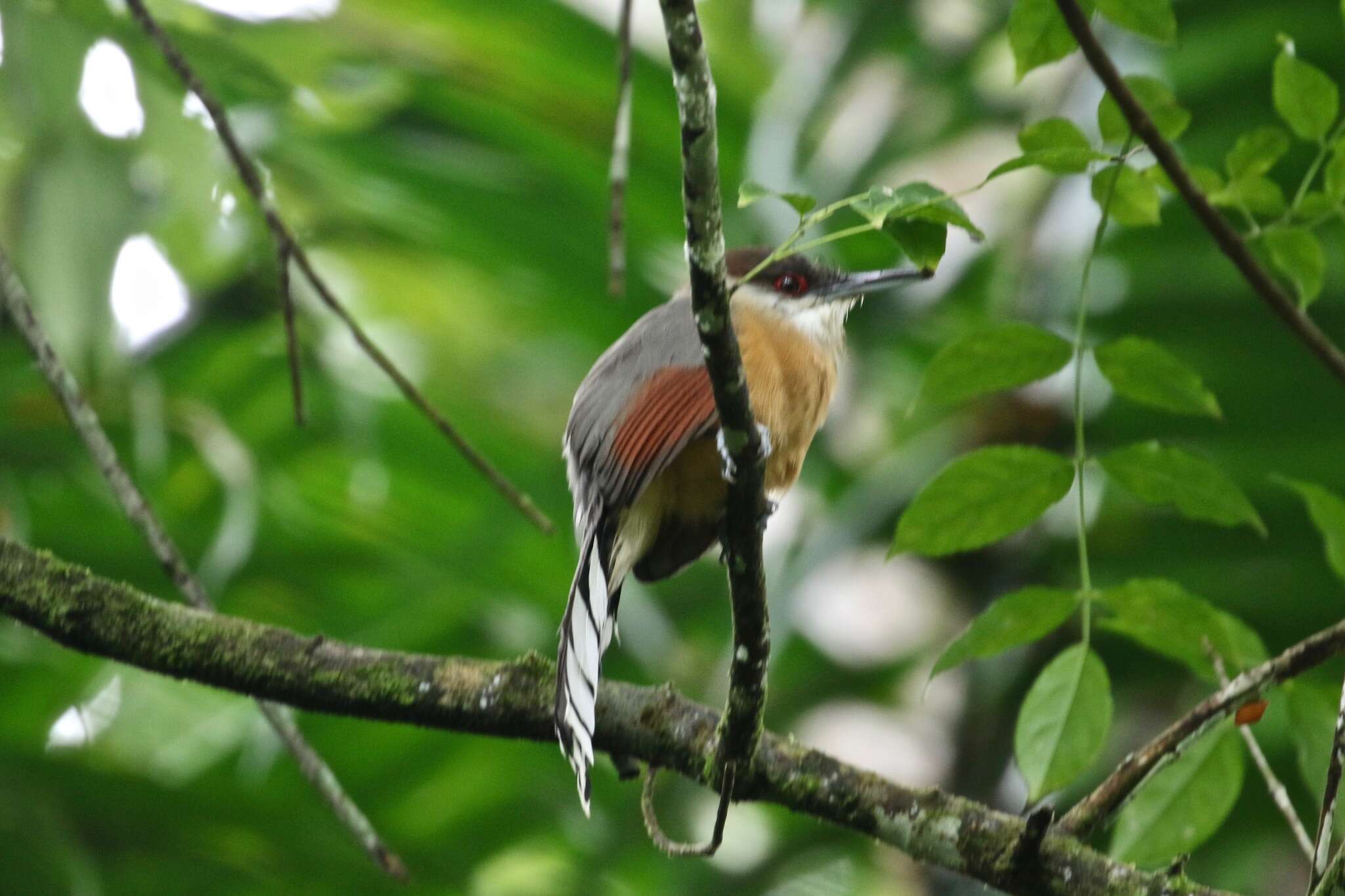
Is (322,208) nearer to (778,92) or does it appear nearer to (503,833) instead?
(778,92)

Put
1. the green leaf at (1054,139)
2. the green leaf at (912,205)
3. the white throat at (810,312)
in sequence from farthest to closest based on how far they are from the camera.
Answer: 1. the white throat at (810,312)
2. the green leaf at (1054,139)
3. the green leaf at (912,205)

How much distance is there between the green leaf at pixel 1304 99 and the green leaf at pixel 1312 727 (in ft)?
2.76

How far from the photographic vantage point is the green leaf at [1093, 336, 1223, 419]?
2062mm

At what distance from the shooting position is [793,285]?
137 inches

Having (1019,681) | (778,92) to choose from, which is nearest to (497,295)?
(778,92)

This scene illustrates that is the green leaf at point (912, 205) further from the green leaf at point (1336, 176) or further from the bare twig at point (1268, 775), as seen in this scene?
the bare twig at point (1268, 775)

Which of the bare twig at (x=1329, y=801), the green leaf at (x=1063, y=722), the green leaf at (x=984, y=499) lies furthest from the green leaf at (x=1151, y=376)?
the bare twig at (x=1329, y=801)

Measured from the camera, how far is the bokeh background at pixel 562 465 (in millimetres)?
3650

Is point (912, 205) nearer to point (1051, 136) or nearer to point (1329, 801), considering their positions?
point (1051, 136)

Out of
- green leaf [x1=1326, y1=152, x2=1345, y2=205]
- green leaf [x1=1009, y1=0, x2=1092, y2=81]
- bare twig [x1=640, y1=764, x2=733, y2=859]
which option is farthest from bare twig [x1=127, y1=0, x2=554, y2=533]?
green leaf [x1=1326, y1=152, x2=1345, y2=205]

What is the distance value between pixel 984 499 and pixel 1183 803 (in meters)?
0.58

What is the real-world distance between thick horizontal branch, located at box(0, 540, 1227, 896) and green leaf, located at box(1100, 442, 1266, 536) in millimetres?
534

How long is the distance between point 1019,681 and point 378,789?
2013 mm

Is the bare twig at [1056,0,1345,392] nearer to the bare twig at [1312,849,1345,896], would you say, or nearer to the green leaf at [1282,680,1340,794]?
the green leaf at [1282,680,1340,794]
